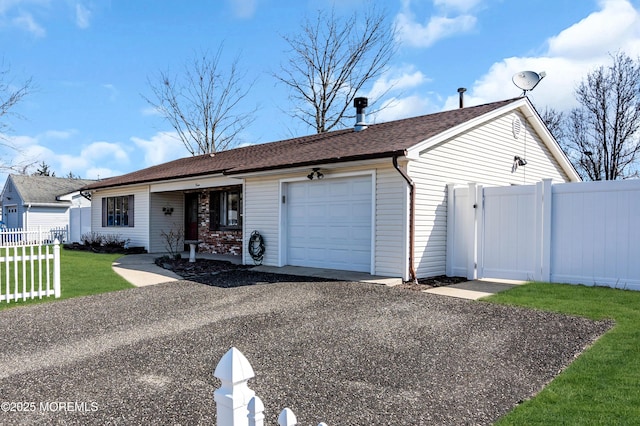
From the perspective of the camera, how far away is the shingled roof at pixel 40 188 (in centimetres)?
3088

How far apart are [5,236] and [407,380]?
1136 inches

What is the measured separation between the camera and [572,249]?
28.9 ft

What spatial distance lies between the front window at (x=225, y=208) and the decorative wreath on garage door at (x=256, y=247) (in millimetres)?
3110

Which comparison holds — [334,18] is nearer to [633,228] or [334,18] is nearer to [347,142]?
[347,142]

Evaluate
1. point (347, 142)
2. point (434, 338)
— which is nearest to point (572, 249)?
point (434, 338)

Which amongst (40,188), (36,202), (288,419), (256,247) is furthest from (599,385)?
(40,188)

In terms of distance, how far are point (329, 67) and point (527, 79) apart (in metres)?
17.5

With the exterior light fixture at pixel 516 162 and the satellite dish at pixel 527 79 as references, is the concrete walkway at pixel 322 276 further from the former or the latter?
the satellite dish at pixel 527 79

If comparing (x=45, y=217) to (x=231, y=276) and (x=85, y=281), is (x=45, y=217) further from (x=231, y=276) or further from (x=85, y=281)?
(x=231, y=276)

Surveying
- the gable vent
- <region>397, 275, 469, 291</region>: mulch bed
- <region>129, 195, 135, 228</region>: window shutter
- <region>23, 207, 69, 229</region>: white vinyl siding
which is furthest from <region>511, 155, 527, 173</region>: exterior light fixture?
<region>23, 207, 69, 229</region>: white vinyl siding

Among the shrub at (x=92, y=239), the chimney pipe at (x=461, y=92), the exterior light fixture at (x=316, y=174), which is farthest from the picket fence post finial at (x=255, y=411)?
the shrub at (x=92, y=239)

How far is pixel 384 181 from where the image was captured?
967 centimetres

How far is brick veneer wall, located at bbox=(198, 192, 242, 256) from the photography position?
52.0 feet

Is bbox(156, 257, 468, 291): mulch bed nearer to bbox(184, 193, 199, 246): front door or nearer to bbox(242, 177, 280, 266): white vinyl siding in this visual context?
bbox(242, 177, 280, 266): white vinyl siding
